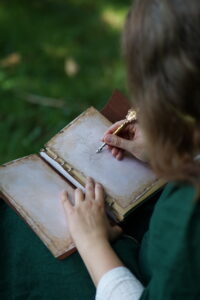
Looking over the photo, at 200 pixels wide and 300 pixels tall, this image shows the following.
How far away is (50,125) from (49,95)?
189 mm

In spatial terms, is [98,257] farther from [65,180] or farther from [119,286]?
[65,180]

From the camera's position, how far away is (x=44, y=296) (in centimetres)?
91

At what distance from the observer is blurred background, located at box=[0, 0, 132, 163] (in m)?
1.95

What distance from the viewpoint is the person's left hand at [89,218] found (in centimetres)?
90

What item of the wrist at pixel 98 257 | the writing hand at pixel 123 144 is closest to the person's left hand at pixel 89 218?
the wrist at pixel 98 257

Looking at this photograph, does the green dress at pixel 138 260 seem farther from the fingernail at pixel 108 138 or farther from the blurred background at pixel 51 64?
the blurred background at pixel 51 64

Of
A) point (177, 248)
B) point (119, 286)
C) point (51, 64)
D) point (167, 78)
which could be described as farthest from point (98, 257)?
point (51, 64)

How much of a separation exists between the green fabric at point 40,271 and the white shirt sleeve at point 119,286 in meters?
0.08

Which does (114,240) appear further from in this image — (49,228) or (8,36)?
(8,36)

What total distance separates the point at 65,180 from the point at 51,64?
1.30 metres

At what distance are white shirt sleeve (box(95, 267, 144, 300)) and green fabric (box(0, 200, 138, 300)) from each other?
0.08 metres

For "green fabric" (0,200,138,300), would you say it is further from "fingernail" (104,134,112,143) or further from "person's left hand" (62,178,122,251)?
"fingernail" (104,134,112,143)

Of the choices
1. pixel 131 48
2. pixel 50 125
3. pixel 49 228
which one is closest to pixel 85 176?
pixel 49 228

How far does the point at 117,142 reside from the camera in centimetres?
105
